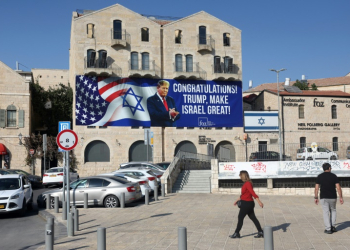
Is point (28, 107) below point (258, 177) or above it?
above

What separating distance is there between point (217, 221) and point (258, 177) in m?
9.49

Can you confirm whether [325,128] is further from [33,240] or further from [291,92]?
[33,240]

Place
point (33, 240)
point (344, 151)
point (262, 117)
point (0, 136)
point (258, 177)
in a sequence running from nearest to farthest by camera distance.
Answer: point (33, 240) < point (258, 177) < point (344, 151) < point (0, 136) < point (262, 117)

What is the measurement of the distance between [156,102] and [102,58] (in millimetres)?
6861

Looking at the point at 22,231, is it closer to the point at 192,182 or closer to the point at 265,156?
the point at 192,182

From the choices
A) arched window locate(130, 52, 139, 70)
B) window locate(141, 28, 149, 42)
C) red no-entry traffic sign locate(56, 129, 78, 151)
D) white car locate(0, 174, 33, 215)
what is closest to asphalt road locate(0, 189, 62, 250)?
white car locate(0, 174, 33, 215)

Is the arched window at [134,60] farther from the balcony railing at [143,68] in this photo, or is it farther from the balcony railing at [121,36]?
the balcony railing at [121,36]

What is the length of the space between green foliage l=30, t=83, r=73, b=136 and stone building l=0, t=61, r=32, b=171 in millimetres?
5029

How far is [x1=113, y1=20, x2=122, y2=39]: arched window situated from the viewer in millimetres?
45219

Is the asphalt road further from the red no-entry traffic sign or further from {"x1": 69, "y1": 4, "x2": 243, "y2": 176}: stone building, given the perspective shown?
{"x1": 69, "y1": 4, "x2": 243, "y2": 176}: stone building

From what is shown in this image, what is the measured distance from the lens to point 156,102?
45.5m

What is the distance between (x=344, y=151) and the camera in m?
25.6

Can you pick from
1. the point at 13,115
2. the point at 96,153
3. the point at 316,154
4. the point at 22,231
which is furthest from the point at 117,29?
the point at 22,231

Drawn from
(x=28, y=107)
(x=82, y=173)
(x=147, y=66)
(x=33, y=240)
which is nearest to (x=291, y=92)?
(x=147, y=66)
